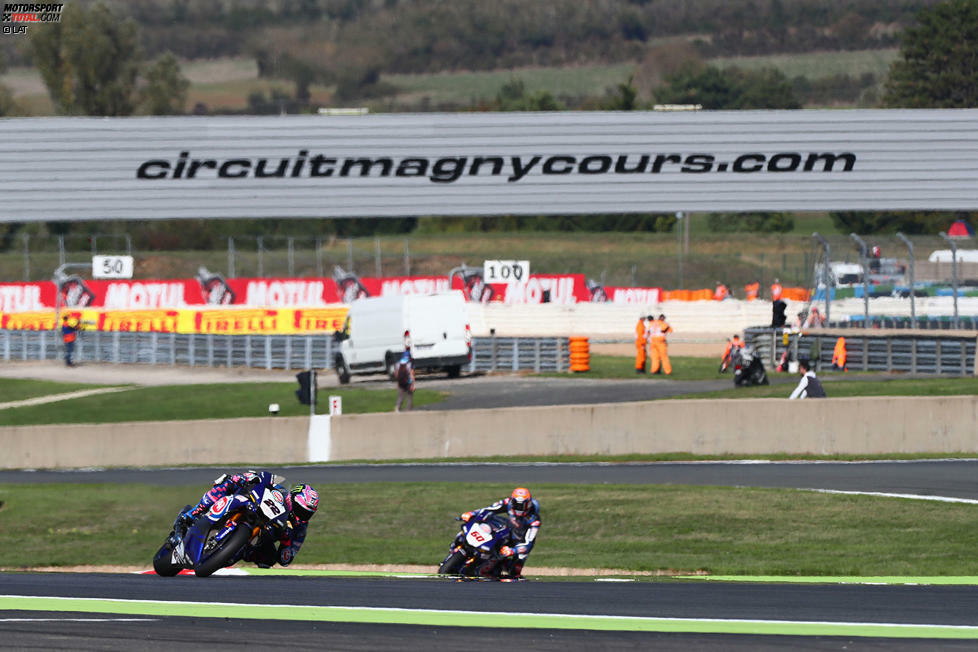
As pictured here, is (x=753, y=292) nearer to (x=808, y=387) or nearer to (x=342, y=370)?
(x=342, y=370)

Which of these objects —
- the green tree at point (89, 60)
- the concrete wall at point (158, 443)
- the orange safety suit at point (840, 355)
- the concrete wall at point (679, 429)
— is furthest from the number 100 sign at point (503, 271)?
the green tree at point (89, 60)

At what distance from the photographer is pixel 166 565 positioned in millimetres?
11305

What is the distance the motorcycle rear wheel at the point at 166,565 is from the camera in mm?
11266

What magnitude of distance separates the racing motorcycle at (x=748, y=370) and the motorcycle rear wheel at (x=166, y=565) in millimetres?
20687

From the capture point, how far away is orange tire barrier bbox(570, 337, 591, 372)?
3659 centimetres

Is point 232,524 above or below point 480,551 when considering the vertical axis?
above

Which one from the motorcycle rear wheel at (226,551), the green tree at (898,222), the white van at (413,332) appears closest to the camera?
the motorcycle rear wheel at (226,551)

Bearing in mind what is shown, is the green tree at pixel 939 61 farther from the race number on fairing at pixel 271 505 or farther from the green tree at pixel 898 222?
the race number on fairing at pixel 271 505

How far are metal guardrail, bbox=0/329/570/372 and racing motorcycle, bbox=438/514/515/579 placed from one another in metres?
24.6

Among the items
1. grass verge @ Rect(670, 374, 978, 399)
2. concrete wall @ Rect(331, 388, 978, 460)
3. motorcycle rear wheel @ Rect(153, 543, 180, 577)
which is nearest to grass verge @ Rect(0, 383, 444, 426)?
concrete wall @ Rect(331, 388, 978, 460)

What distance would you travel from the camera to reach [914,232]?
2346 inches

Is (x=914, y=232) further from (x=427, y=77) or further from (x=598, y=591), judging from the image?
(x=598, y=591)

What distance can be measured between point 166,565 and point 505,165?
2326 cm

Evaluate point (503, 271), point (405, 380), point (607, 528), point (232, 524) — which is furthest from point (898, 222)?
point (232, 524)
